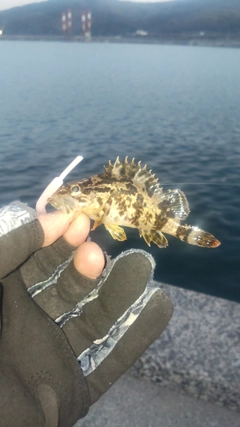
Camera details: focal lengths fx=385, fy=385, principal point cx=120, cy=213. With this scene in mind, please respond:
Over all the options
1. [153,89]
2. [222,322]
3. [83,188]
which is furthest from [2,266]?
[153,89]

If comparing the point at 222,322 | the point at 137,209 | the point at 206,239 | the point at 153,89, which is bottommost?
the point at 153,89

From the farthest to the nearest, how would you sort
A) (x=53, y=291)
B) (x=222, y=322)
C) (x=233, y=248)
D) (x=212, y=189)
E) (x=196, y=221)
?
1. (x=212, y=189)
2. (x=196, y=221)
3. (x=233, y=248)
4. (x=222, y=322)
5. (x=53, y=291)

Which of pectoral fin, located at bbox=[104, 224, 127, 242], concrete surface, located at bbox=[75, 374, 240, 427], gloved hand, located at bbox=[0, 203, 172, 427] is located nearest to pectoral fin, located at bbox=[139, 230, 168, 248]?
pectoral fin, located at bbox=[104, 224, 127, 242]

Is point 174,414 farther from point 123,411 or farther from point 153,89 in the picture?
point 153,89

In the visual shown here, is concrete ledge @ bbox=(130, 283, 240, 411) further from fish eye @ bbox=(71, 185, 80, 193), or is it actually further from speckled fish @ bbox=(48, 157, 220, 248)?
fish eye @ bbox=(71, 185, 80, 193)

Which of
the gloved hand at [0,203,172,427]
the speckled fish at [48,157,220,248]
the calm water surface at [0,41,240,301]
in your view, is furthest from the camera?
the calm water surface at [0,41,240,301]

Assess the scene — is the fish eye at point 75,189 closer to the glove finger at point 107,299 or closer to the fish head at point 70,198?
the fish head at point 70,198

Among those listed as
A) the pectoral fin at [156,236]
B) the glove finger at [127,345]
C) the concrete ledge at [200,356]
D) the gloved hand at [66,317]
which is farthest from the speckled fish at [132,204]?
the concrete ledge at [200,356]
